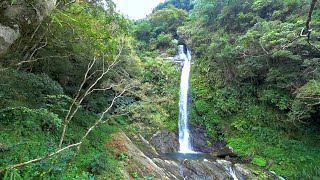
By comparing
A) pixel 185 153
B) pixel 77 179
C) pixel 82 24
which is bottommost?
pixel 185 153

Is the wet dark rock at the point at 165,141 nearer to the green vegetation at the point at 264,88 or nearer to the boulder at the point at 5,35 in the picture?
the green vegetation at the point at 264,88

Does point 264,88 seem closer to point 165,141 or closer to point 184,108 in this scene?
point 184,108

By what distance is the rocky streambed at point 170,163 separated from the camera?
8.41 metres

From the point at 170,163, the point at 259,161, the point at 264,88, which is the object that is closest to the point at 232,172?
the point at 259,161

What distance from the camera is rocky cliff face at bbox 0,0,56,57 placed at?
3.48m

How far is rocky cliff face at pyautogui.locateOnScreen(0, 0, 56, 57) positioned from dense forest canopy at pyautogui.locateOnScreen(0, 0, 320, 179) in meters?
0.03

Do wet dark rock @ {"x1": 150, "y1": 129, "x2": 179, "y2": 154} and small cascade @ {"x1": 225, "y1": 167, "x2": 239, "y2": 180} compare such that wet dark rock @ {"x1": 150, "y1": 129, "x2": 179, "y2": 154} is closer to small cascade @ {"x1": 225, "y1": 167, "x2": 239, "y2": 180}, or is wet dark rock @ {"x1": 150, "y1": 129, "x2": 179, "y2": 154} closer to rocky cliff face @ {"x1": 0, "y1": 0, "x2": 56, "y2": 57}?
small cascade @ {"x1": 225, "y1": 167, "x2": 239, "y2": 180}

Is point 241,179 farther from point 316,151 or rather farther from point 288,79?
point 288,79

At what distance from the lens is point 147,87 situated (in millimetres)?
11875

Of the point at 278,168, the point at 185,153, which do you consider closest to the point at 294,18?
the point at 278,168

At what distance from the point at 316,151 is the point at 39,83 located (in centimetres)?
1347

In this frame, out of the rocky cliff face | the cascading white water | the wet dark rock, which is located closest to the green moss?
the cascading white water

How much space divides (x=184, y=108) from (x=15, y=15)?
14731 millimetres

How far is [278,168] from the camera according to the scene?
40.3ft
